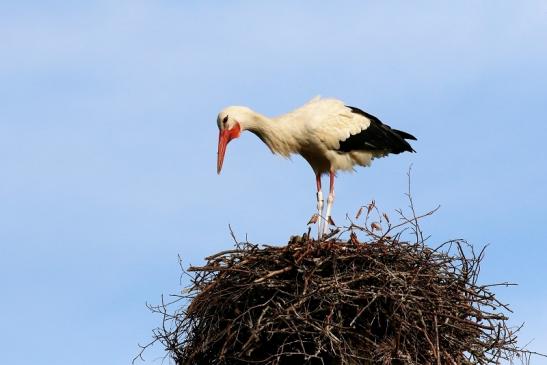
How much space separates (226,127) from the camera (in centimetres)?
→ 1051

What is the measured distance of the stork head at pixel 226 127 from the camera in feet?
34.3

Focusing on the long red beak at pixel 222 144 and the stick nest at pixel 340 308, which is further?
the long red beak at pixel 222 144

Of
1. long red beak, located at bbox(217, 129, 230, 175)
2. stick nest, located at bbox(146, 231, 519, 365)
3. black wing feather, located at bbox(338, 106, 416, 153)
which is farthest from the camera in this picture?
black wing feather, located at bbox(338, 106, 416, 153)

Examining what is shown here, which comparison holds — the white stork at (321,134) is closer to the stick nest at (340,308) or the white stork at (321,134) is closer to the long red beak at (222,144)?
the long red beak at (222,144)

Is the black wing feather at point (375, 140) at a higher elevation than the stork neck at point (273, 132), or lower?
lower

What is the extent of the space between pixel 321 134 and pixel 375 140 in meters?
0.70

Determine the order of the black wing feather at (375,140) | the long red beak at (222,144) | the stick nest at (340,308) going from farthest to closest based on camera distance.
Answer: the black wing feather at (375,140) → the long red beak at (222,144) → the stick nest at (340,308)

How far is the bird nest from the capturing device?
25.8ft

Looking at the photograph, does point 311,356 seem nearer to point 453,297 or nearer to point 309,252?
point 309,252

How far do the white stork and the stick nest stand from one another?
2142 mm

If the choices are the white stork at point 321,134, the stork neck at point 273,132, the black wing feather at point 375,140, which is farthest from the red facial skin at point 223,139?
the black wing feather at point 375,140

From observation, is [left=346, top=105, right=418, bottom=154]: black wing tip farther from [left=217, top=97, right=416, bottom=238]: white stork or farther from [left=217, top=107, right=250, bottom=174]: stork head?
[left=217, top=107, right=250, bottom=174]: stork head

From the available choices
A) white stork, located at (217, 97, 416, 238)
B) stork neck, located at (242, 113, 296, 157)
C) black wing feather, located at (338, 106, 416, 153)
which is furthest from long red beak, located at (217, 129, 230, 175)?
black wing feather, located at (338, 106, 416, 153)

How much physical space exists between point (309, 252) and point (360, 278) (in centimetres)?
43
